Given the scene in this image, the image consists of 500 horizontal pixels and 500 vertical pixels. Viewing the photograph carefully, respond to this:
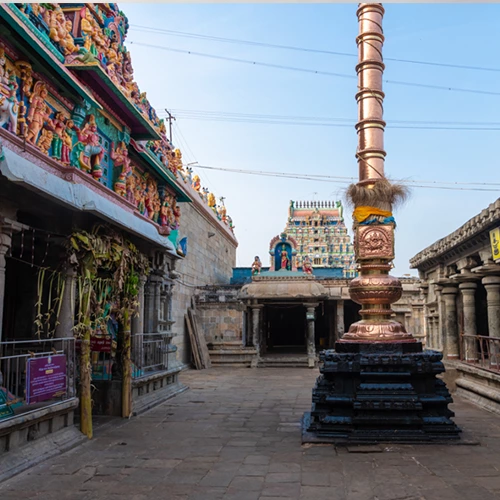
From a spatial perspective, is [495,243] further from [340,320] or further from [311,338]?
[340,320]

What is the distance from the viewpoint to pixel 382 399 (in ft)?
20.8

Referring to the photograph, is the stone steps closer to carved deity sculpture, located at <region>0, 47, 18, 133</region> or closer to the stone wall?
the stone wall

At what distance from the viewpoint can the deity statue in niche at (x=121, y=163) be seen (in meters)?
9.56

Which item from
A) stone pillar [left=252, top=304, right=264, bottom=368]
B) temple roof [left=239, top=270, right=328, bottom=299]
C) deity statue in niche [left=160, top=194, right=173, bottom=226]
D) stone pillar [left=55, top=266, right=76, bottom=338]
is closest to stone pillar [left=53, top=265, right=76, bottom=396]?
stone pillar [left=55, top=266, right=76, bottom=338]

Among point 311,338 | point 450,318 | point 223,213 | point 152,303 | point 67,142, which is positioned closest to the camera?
point 67,142

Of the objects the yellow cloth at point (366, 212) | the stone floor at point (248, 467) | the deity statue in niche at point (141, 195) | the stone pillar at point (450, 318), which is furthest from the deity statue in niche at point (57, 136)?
the stone pillar at point (450, 318)

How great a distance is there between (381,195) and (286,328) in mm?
20274

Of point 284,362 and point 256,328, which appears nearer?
point 284,362

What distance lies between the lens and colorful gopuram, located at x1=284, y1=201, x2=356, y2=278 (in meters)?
46.1

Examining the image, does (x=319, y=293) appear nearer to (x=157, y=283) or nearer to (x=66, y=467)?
(x=157, y=283)

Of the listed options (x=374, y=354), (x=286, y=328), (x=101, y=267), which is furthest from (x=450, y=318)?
(x=286, y=328)

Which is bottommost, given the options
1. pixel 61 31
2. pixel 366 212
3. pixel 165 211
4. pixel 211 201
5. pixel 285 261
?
pixel 366 212

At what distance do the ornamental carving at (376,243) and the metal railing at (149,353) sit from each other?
15.9ft

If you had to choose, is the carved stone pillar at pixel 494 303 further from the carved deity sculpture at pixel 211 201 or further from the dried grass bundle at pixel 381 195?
the carved deity sculpture at pixel 211 201
